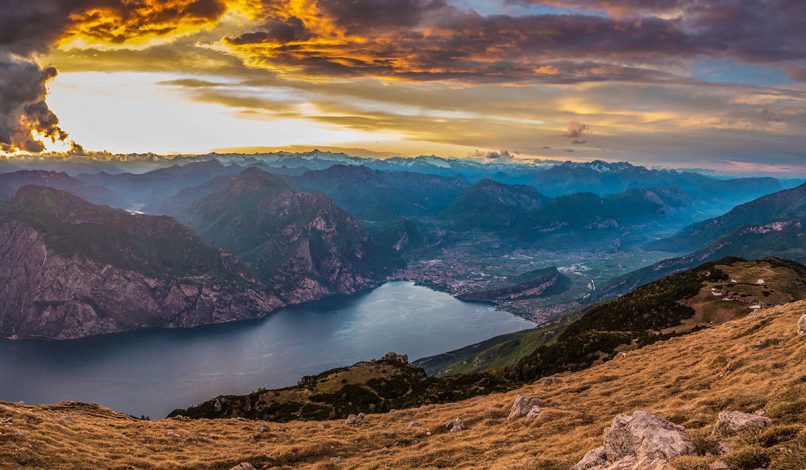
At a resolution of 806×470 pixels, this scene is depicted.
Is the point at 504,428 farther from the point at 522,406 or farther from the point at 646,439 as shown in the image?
the point at 646,439

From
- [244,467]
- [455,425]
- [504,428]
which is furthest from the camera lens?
[455,425]

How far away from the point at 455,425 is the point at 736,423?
31.3m

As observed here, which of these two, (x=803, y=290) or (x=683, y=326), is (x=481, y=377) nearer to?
(x=683, y=326)

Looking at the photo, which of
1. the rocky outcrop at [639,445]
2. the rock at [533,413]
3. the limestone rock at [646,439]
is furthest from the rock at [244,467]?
the limestone rock at [646,439]

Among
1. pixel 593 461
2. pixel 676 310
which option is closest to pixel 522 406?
pixel 593 461

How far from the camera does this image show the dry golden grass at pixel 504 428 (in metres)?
31.8

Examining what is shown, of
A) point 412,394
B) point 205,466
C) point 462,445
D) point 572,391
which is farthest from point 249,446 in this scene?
point 412,394

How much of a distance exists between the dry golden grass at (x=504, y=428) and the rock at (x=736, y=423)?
66cm

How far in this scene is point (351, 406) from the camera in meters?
98.2

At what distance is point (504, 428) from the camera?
45000 millimetres

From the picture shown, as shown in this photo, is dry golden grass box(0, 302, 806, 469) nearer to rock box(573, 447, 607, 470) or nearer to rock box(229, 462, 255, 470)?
rock box(573, 447, 607, 470)

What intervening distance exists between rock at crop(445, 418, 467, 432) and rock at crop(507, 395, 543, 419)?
17.9 feet

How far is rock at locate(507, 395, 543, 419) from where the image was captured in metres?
48.1

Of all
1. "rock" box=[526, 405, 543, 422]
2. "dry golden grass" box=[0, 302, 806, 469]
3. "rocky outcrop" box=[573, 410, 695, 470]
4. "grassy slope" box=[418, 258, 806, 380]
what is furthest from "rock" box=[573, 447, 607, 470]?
"grassy slope" box=[418, 258, 806, 380]
